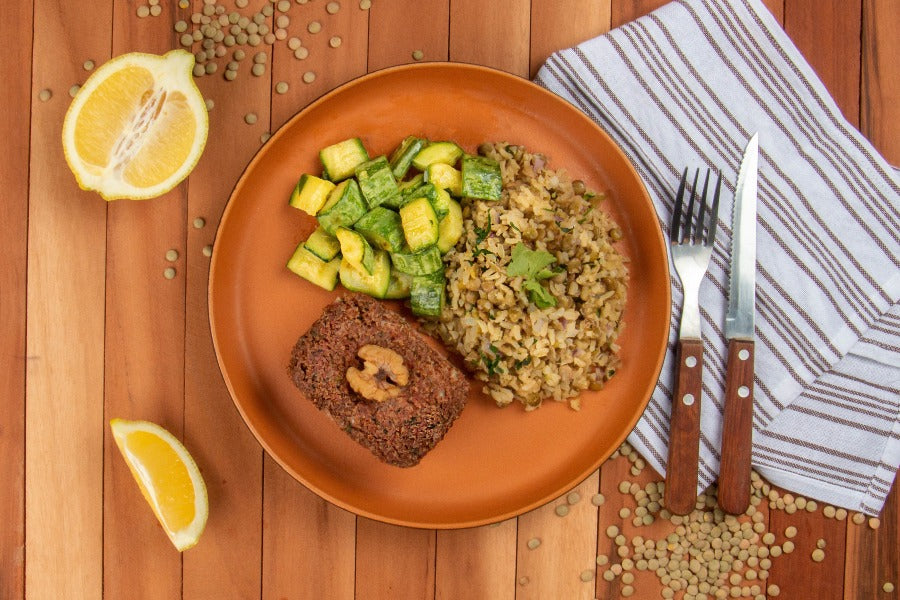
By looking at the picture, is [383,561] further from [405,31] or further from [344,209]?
[405,31]

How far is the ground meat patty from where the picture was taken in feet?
8.47

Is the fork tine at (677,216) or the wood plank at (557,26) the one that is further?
the wood plank at (557,26)

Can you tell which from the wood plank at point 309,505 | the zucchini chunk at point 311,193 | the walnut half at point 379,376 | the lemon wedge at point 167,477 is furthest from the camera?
the wood plank at point 309,505

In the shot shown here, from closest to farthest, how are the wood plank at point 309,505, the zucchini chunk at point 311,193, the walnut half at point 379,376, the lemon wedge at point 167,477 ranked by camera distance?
the walnut half at point 379,376 < the zucchini chunk at point 311,193 < the lemon wedge at point 167,477 < the wood plank at point 309,505

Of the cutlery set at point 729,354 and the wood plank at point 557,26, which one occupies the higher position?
the wood plank at point 557,26

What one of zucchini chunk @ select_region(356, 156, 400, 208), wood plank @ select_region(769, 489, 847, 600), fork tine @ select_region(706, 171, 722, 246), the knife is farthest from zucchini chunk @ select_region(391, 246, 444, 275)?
wood plank @ select_region(769, 489, 847, 600)

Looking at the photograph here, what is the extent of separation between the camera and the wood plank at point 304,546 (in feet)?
10.1

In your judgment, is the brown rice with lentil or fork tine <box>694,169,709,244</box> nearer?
the brown rice with lentil

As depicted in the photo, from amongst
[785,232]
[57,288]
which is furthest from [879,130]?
[57,288]

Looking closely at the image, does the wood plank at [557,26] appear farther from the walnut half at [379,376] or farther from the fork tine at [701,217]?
the walnut half at [379,376]

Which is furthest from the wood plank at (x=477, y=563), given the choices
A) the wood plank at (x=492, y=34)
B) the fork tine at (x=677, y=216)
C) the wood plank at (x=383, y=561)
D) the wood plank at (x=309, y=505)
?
the wood plank at (x=492, y=34)

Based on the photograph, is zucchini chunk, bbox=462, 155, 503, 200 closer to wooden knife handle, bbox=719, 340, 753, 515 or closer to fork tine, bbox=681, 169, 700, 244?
fork tine, bbox=681, 169, 700, 244

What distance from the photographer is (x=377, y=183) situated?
2.72 metres

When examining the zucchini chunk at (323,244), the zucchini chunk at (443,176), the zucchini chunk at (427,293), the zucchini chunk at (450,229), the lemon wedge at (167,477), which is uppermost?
the zucchini chunk at (443,176)
